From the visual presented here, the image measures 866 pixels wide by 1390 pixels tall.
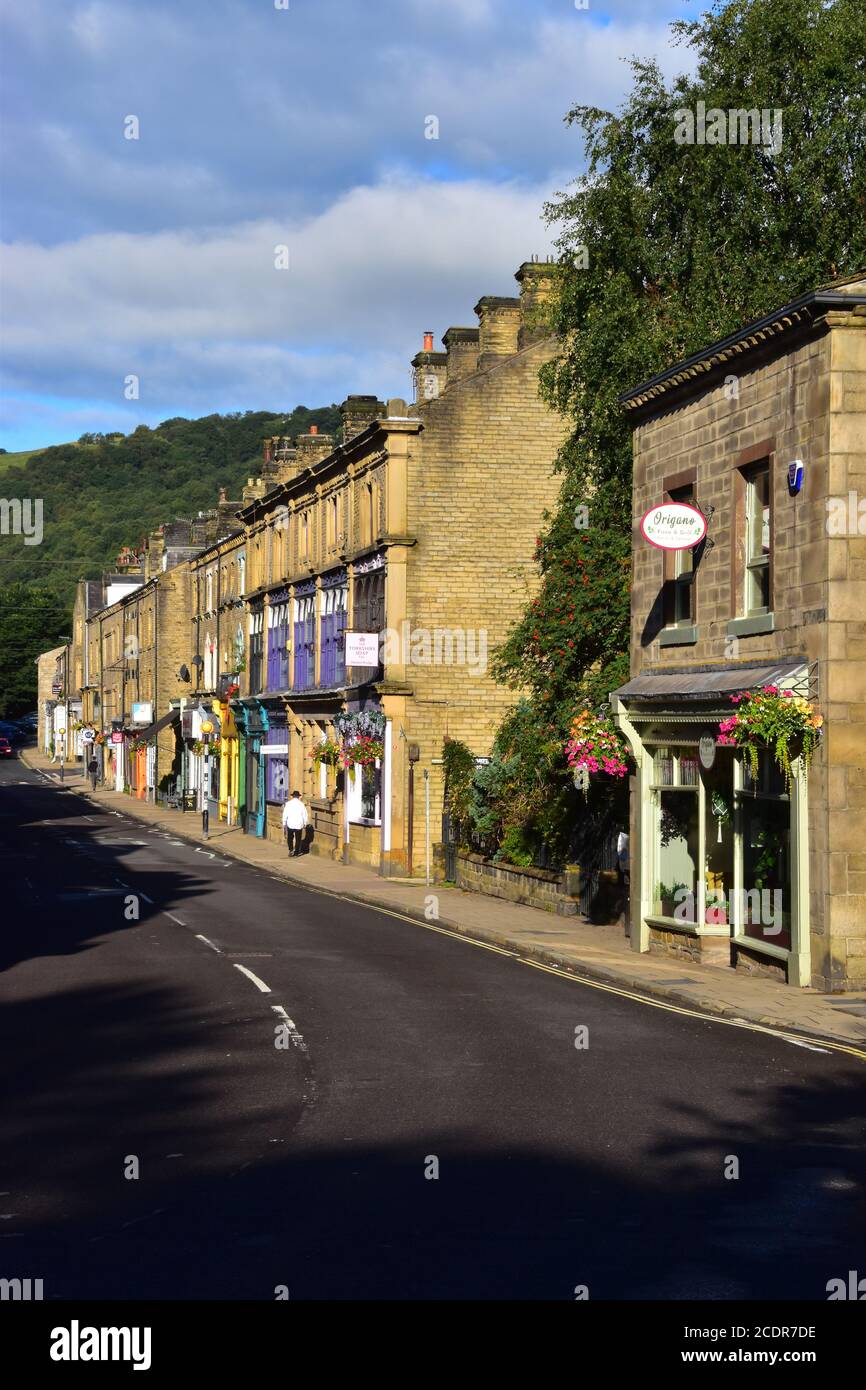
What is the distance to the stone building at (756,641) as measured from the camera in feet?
54.6

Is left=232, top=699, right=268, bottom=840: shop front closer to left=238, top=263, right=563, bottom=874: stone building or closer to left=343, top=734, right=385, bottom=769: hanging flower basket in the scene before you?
left=238, top=263, right=563, bottom=874: stone building

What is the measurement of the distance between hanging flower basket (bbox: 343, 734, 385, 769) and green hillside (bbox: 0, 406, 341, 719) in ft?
298

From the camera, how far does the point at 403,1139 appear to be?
9727 mm

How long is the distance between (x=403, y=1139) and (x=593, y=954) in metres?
10.9

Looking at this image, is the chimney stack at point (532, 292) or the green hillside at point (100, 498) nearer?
the chimney stack at point (532, 292)

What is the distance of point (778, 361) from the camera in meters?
17.9

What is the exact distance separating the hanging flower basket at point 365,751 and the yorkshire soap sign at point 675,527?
17.1 m

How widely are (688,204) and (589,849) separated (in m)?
12.4

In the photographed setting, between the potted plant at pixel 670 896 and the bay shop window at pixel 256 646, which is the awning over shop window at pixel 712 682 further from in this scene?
the bay shop window at pixel 256 646

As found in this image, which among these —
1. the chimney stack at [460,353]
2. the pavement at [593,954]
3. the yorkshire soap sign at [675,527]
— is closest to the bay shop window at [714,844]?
the pavement at [593,954]

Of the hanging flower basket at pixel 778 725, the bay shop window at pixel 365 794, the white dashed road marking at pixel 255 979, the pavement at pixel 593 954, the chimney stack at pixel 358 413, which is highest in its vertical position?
the chimney stack at pixel 358 413

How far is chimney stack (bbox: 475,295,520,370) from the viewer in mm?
36250

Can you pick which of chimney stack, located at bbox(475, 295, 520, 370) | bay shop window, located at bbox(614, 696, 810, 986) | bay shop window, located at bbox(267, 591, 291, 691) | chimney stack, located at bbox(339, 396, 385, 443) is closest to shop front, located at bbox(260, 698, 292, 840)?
bay shop window, located at bbox(267, 591, 291, 691)

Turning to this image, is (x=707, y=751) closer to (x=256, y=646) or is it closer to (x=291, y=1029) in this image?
(x=291, y=1029)
